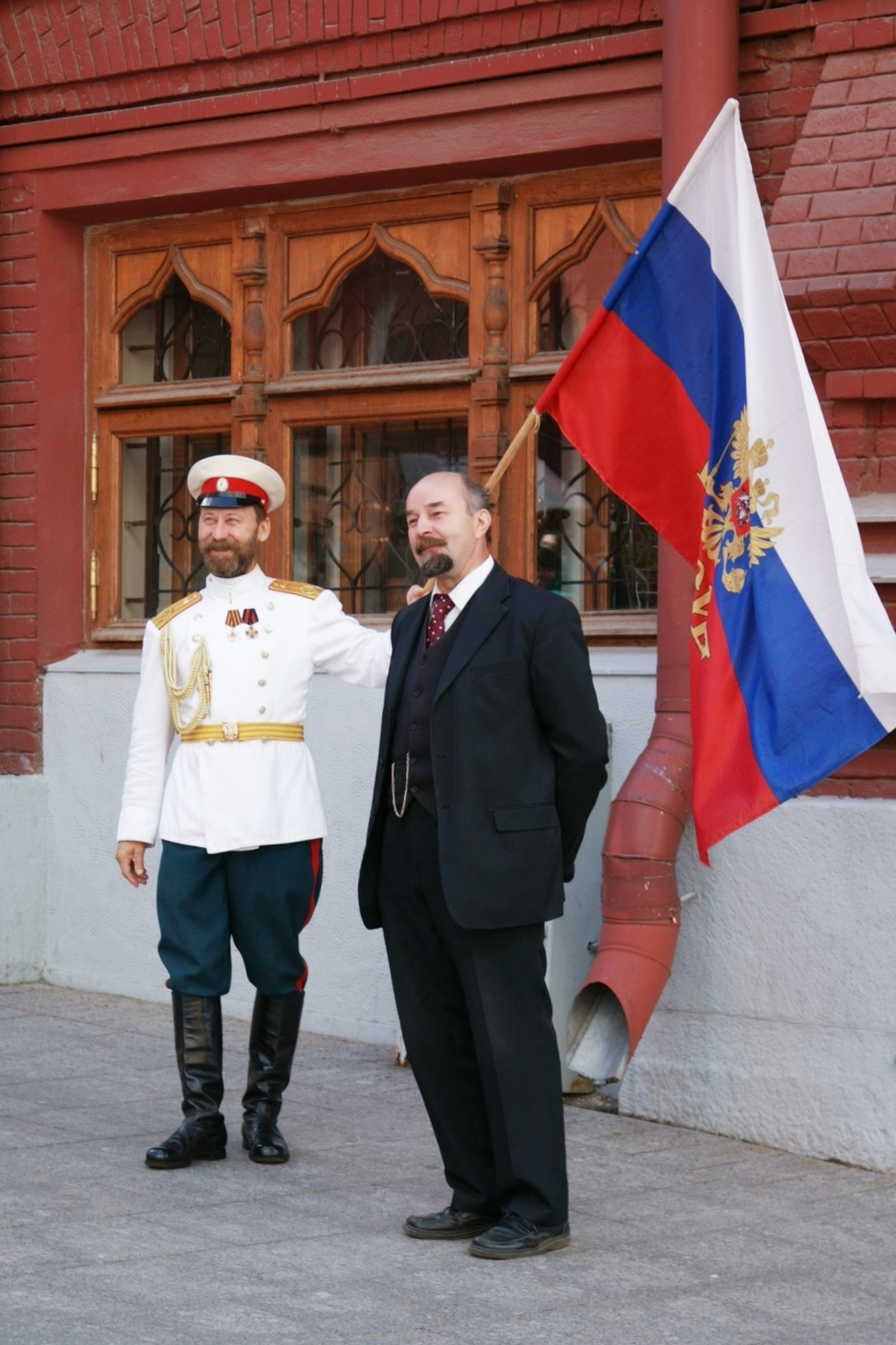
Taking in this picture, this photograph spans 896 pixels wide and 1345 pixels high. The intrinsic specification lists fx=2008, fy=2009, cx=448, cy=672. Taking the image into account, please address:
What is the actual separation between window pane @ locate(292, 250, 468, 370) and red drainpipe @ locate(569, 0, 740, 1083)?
1361 millimetres

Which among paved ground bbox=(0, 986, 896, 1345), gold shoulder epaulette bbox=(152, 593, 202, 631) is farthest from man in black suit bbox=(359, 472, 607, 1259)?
gold shoulder epaulette bbox=(152, 593, 202, 631)

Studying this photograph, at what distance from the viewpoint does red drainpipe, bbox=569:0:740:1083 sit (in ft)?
20.2

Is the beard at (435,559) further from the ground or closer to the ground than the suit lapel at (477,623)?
further from the ground

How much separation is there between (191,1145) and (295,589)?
5.24 feet

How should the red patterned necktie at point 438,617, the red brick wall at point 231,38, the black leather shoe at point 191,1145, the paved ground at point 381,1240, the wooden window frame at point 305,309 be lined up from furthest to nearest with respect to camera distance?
the wooden window frame at point 305,309, the red brick wall at point 231,38, the black leather shoe at point 191,1145, the red patterned necktie at point 438,617, the paved ground at point 381,1240

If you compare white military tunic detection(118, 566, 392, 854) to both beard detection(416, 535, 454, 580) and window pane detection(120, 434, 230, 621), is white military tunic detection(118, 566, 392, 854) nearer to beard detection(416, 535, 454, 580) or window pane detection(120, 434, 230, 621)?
beard detection(416, 535, 454, 580)

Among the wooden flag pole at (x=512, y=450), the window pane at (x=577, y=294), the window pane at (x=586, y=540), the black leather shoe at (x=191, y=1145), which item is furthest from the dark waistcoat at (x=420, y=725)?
the window pane at (x=577, y=294)

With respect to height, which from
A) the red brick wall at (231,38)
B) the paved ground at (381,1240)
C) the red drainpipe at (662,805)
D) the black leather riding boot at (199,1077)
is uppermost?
the red brick wall at (231,38)

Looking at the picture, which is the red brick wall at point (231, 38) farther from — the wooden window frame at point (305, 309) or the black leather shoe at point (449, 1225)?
the black leather shoe at point (449, 1225)

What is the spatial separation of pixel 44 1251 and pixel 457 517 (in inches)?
77.7

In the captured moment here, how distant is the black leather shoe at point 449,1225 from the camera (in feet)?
16.0

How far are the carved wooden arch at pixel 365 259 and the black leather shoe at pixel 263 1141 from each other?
3417 mm

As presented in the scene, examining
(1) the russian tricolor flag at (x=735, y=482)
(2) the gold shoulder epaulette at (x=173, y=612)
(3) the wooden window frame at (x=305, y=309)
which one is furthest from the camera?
A: (3) the wooden window frame at (x=305, y=309)

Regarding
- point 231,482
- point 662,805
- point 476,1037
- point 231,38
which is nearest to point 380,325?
point 231,38
